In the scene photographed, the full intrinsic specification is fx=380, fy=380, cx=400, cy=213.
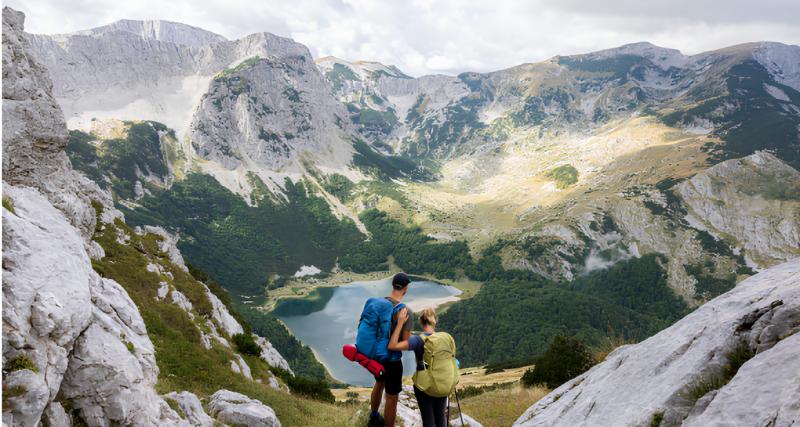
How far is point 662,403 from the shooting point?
765cm

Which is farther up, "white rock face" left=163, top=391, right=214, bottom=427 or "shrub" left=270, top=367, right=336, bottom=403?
"white rock face" left=163, top=391, right=214, bottom=427

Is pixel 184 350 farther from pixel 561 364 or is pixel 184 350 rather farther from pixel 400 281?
pixel 561 364

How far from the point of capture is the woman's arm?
32.6 feet

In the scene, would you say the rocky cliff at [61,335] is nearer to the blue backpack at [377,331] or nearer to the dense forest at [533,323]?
the blue backpack at [377,331]

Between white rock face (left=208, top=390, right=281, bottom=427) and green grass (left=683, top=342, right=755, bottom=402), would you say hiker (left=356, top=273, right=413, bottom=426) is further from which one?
white rock face (left=208, top=390, right=281, bottom=427)

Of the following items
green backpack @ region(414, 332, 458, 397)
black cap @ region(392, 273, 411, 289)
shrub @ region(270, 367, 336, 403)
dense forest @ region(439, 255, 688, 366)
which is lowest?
dense forest @ region(439, 255, 688, 366)

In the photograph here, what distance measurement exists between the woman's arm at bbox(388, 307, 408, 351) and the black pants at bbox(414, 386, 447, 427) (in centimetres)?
126

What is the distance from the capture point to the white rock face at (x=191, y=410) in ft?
48.3

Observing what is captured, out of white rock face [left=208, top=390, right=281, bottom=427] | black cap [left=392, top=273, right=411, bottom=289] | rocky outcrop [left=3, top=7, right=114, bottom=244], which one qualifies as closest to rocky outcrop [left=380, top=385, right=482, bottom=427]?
white rock face [left=208, top=390, right=281, bottom=427]

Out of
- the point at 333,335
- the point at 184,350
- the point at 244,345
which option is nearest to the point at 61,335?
the point at 184,350

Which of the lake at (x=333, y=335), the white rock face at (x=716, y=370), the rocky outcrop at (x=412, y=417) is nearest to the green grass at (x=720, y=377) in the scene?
the white rock face at (x=716, y=370)

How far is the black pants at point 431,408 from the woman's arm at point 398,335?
126cm

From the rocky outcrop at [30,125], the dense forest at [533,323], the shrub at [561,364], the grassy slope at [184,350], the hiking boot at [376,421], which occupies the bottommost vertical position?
the dense forest at [533,323]

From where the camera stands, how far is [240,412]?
17.3 metres
